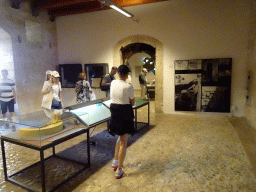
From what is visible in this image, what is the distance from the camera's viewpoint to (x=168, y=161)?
350cm

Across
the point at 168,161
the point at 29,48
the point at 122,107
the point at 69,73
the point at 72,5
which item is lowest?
the point at 168,161

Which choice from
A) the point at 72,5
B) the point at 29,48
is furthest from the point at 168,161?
the point at 72,5

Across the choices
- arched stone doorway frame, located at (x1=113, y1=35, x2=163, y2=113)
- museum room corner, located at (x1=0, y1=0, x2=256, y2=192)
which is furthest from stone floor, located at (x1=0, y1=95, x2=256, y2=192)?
arched stone doorway frame, located at (x1=113, y1=35, x2=163, y2=113)

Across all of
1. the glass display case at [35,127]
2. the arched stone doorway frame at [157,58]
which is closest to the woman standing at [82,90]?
the glass display case at [35,127]

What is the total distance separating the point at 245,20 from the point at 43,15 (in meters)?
7.35

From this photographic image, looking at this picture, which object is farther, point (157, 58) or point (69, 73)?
point (69, 73)

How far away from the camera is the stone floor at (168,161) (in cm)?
278

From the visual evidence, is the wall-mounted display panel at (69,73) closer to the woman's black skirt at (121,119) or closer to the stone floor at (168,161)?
the stone floor at (168,161)

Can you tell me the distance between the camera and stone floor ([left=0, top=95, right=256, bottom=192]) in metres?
2.78

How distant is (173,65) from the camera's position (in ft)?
23.2

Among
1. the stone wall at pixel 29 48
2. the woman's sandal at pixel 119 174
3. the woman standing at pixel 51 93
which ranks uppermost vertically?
the stone wall at pixel 29 48

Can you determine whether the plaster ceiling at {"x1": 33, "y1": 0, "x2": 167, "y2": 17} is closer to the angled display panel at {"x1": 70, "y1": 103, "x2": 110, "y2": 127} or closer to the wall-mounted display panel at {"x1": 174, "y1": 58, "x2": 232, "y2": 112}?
the wall-mounted display panel at {"x1": 174, "y1": 58, "x2": 232, "y2": 112}

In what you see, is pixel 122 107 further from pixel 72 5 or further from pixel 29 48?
pixel 72 5

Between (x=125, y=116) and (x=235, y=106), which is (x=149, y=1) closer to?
(x=235, y=106)
